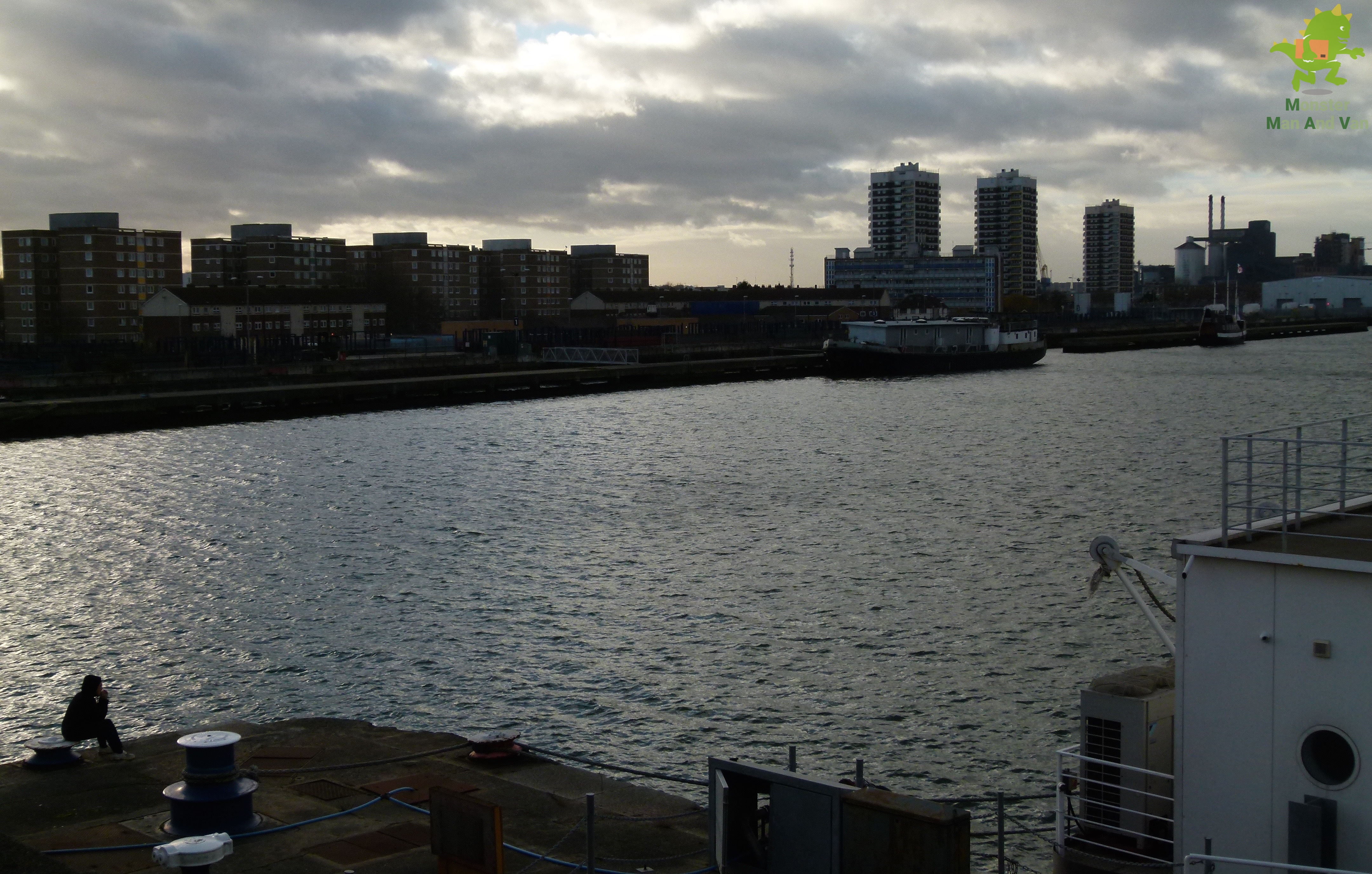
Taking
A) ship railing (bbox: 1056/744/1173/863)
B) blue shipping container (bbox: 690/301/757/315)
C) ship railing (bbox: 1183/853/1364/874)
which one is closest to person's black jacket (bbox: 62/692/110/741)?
ship railing (bbox: 1056/744/1173/863)

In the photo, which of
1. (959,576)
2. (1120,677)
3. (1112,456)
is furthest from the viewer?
(1112,456)

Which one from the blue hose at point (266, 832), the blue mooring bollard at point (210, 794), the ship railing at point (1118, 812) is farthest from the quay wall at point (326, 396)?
the ship railing at point (1118, 812)

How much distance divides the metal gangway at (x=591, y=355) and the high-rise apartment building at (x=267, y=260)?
230 feet

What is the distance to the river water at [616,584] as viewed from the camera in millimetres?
19172

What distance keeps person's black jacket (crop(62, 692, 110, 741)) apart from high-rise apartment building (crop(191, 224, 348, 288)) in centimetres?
15702

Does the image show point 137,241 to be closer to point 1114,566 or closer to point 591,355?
point 591,355

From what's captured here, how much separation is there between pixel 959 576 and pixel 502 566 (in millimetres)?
11666

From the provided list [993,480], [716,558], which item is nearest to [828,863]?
[716,558]

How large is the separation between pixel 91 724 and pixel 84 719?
9 cm

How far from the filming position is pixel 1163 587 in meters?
25.8

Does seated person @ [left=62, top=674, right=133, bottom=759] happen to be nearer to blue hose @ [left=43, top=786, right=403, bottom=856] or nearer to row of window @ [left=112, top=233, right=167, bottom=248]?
blue hose @ [left=43, top=786, right=403, bottom=856]

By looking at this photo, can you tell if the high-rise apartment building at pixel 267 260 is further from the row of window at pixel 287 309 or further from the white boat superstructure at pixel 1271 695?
the white boat superstructure at pixel 1271 695

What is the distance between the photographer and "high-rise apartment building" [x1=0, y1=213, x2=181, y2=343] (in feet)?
453

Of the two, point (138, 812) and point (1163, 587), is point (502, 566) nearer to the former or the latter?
point (1163, 587)
